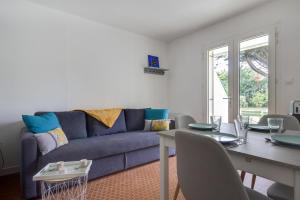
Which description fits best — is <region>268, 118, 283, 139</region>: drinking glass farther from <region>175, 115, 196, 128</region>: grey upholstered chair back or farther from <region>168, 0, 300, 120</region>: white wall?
<region>168, 0, 300, 120</region>: white wall

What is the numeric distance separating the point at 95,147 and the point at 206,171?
70.0 inches

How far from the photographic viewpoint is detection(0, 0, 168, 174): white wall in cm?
255

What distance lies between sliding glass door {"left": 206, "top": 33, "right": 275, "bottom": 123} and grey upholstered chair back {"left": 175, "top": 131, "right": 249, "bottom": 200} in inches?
80.7

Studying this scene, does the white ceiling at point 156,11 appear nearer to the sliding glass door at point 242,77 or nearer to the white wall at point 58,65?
the white wall at point 58,65

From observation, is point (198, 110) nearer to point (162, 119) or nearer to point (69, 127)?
point (162, 119)

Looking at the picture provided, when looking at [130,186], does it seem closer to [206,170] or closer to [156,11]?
[206,170]

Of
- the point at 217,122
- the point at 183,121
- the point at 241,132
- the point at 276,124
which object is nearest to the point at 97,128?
the point at 183,121

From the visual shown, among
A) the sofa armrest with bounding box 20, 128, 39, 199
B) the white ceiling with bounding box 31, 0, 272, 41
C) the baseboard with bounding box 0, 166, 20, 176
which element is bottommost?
the baseboard with bounding box 0, 166, 20, 176

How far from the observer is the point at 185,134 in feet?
2.89

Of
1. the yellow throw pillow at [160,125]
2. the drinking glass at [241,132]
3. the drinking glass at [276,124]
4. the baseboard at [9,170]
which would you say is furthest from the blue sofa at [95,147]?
the drinking glass at [276,124]

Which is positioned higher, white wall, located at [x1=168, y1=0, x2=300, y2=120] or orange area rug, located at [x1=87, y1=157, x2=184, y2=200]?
white wall, located at [x1=168, y1=0, x2=300, y2=120]

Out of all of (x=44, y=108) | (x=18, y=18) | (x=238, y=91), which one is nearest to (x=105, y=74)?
(x=44, y=108)

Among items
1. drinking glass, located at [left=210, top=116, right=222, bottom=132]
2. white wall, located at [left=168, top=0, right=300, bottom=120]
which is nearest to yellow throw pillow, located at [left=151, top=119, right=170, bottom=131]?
white wall, located at [left=168, top=0, right=300, bottom=120]

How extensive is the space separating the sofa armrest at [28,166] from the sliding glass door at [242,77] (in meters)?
2.63
